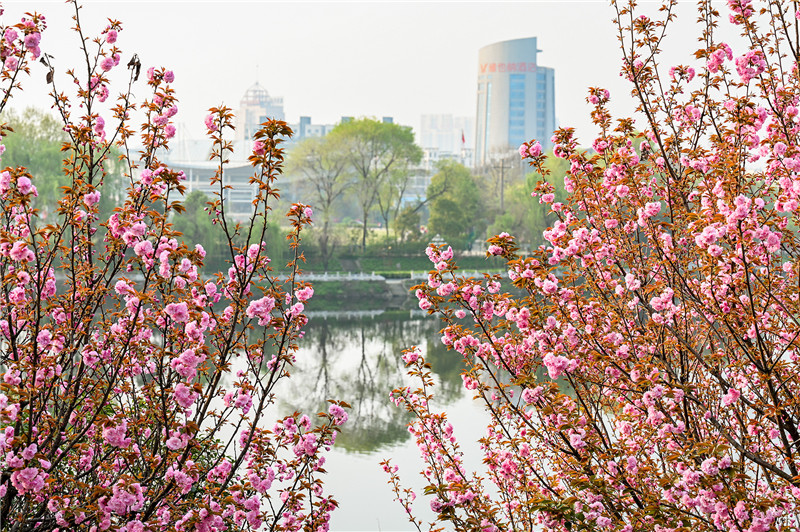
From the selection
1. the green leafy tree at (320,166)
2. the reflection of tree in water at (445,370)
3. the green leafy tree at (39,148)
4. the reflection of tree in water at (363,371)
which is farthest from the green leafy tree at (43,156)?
the reflection of tree in water at (445,370)

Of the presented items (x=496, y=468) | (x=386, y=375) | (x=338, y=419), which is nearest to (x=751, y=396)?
(x=496, y=468)

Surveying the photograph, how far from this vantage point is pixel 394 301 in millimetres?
26609

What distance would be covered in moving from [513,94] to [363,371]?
88386 mm

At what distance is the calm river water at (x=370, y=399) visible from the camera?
383 inches

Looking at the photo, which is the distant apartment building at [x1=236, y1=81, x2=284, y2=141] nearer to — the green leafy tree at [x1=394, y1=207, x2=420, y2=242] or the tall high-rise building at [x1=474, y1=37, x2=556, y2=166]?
the tall high-rise building at [x1=474, y1=37, x2=556, y2=166]

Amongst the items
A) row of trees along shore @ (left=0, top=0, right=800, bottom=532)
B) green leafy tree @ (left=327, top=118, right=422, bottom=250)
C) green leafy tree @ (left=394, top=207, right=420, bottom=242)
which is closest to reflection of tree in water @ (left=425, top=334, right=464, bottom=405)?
row of trees along shore @ (left=0, top=0, right=800, bottom=532)

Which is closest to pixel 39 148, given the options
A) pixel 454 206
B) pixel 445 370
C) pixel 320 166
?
pixel 320 166

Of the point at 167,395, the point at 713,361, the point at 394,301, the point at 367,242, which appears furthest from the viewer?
the point at 367,242

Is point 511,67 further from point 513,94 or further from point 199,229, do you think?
point 199,229

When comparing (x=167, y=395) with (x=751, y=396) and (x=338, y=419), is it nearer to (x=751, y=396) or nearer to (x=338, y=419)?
(x=338, y=419)

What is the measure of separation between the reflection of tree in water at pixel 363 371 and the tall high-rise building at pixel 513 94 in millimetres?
78778

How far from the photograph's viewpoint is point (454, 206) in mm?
31484

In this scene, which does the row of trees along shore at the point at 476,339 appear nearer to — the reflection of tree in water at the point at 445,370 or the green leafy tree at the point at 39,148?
the reflection of tree in water at the point at 445,370

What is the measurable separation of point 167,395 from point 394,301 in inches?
936
